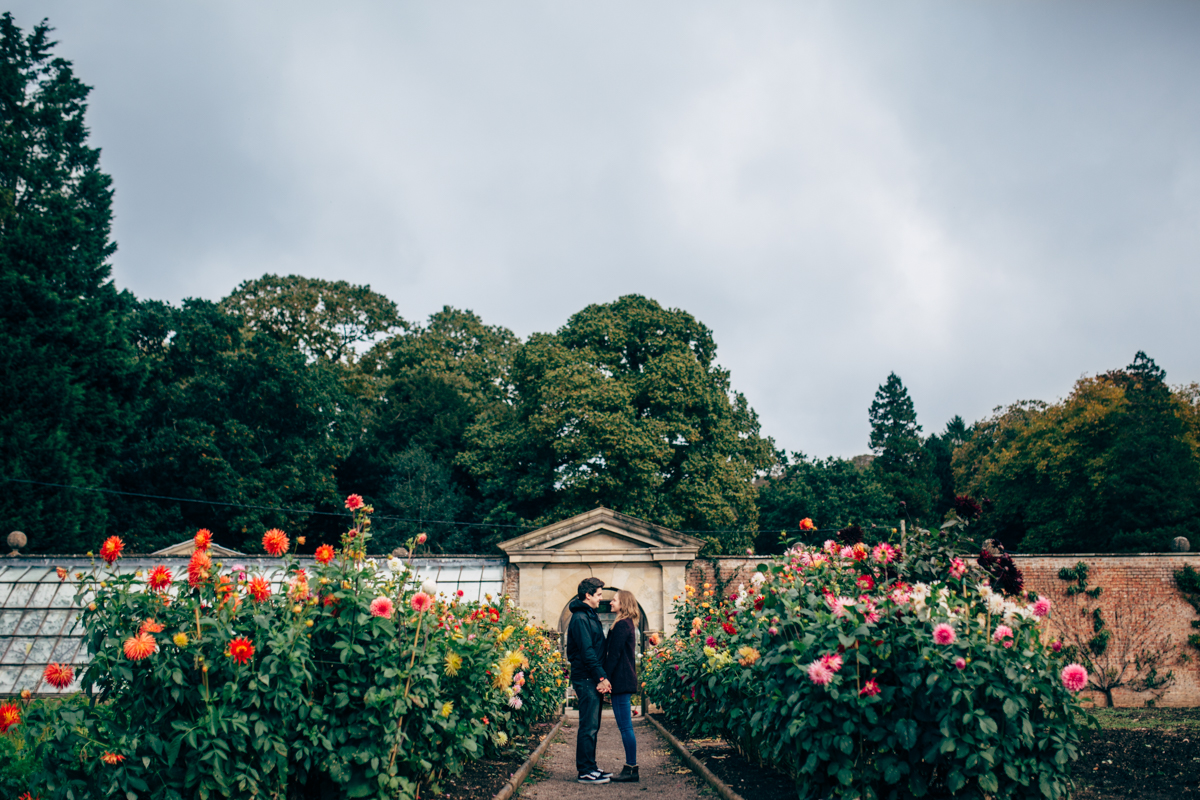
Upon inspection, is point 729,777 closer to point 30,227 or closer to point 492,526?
point 492,526

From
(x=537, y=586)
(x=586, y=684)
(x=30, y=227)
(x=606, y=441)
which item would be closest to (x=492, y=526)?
(x=606, y=441)

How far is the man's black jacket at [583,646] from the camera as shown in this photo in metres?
6.39

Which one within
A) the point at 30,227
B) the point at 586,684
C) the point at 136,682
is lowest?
the point at 586,684

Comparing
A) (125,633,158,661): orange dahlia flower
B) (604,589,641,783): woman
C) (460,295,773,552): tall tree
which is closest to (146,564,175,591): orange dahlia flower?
(125,633,158,661): orange dahlia flower

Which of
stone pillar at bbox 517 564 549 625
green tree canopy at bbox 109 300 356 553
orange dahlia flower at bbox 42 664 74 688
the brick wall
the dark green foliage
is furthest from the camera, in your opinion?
the dark green foliage

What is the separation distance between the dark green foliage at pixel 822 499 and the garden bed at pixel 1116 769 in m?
24.0

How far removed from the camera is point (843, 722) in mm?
3906

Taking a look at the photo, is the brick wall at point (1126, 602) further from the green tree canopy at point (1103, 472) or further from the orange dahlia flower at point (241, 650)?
the orange dahlia flower at point (241, 650)

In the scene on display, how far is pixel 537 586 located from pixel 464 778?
1195 cm

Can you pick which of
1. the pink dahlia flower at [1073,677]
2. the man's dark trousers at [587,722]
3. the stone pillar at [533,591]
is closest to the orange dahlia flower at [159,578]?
the man's dark trousers at [587,722]

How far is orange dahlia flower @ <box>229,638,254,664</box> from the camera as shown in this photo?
366 cm

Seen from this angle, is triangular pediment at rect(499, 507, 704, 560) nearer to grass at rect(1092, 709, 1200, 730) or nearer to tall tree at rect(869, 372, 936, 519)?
grass at rect(1092, 709, 1200, 730)

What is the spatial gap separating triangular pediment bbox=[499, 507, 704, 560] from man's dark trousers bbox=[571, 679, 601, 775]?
11.3 metres

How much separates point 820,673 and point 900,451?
4548 cm
